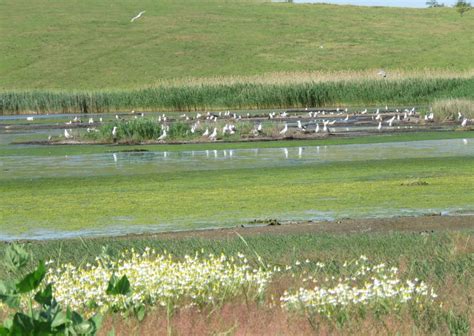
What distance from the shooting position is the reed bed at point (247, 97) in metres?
61.2

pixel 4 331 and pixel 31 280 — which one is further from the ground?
pixel 31 280

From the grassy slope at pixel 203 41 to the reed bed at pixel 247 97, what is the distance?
59.8ft

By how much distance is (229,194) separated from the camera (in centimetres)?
2144

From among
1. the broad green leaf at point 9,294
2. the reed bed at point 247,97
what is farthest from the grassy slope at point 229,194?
the reed bed at point 247,97

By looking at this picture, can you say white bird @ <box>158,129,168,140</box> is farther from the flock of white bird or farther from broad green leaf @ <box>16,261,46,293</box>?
broad green leaf @ <box>16,261,46,293</box>

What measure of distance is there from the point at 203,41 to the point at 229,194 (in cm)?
7838

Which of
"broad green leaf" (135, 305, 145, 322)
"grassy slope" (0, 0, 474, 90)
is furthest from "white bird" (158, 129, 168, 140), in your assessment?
"grassy slope" (0, 0, 474, 90)

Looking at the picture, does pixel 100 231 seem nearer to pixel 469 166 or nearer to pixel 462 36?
pixel 469 166

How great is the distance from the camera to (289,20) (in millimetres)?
108875

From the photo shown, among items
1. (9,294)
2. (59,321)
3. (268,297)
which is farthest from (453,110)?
(59,321)

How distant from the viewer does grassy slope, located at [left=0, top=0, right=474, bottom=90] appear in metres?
87.7

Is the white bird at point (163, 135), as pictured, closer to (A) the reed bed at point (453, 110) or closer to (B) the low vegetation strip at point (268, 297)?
(A) the reed bed at point (453, 110)

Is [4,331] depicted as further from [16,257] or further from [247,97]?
[247,97]

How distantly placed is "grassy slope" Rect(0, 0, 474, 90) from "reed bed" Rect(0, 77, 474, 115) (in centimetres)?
1823
